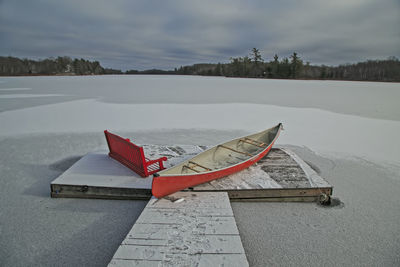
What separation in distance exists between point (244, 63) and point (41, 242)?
7234cm

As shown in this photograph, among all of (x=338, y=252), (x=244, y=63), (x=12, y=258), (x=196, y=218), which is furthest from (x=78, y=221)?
(x=244, y=63)

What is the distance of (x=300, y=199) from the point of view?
3691 millimetres

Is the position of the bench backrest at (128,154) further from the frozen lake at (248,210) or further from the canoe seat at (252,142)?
the canoe seat at (252,142)

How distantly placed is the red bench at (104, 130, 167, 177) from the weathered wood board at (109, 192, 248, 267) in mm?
786

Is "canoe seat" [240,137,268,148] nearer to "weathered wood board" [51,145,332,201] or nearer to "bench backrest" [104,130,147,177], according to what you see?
"weathered wood board" [51,145,332,201]

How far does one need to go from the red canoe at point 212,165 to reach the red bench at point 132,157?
1.79 feet

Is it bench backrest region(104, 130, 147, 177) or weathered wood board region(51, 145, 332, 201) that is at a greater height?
bench backrest region(104, 130, 147, 177)

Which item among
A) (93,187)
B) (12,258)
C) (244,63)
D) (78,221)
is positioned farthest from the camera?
(244,63)

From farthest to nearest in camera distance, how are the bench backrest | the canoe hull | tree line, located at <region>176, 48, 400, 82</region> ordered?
tree line, located at <region>176, 48, 400, 82</region> → the bench backrest → the canoe hull

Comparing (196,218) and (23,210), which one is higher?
(196,218)

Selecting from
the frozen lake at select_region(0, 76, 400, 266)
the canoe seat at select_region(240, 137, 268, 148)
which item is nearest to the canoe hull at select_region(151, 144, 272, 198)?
the frozen lake at select_region(0, 76, 400, 266)

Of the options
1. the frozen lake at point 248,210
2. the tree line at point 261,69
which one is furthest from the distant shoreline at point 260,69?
the frozen lake at point 248,210

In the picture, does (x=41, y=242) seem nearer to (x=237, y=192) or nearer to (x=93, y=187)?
(x=93, y=187)

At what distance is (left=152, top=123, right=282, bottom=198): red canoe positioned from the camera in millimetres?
3200
